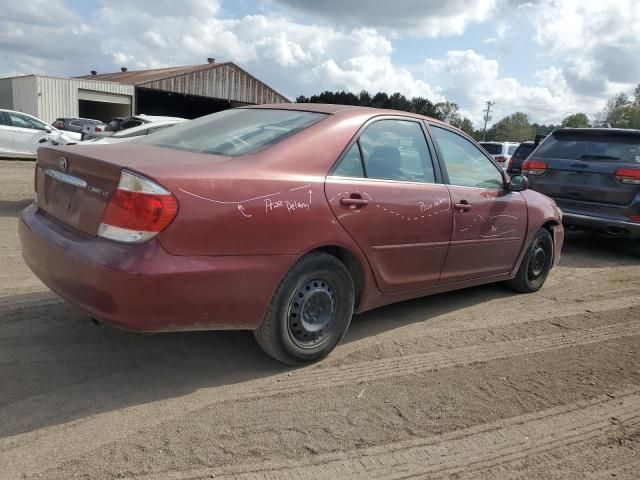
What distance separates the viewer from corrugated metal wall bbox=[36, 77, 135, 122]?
113ft

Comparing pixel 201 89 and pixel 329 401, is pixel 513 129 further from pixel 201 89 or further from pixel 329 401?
pixel 329 401

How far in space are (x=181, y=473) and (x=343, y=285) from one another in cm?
157

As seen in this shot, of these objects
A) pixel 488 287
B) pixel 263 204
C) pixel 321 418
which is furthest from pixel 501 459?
pixel 488 287

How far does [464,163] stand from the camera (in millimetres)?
4586

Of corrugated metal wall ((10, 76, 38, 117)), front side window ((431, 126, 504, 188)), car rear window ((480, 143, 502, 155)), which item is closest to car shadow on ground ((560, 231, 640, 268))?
front side window ((431, 126, 504, 188))

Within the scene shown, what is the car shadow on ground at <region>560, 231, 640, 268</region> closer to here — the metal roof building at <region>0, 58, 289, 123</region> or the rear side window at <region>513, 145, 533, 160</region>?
the rear side window at <region>513, 145, 533, 160</region>

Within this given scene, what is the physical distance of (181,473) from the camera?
7.81 ft

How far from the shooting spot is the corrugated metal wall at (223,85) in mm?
38375

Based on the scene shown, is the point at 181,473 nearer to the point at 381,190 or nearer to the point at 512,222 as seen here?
the point at 381,190

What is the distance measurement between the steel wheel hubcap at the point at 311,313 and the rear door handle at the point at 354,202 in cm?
51

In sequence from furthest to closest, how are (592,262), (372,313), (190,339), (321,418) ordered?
(592,262)
(372,313)
(190,339)
(321,418)

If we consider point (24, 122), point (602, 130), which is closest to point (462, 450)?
point (602, 130)

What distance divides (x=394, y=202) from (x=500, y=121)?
404ft

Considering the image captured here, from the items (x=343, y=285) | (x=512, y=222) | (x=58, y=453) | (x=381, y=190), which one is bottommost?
(x=58, y=453)
